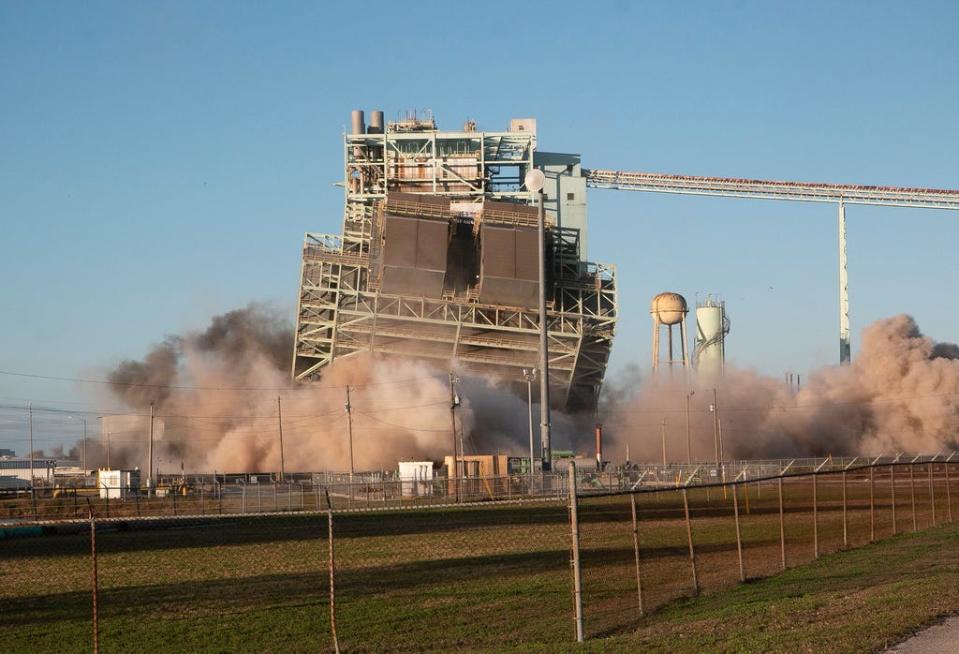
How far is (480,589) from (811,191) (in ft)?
282

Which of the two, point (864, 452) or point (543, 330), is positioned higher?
point (543, 330)

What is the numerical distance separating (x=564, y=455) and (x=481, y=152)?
2723cm

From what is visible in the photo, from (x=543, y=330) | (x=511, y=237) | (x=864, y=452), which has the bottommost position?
(x=864, y=452)

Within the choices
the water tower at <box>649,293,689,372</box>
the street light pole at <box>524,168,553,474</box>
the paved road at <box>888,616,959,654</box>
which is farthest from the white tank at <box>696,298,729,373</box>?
the paved road at <box>888,616,959,654</box>

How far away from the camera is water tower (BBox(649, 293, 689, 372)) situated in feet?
350

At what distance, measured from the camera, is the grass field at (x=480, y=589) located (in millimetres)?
16406

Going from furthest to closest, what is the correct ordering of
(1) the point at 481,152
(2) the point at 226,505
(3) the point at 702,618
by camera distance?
(1) the point at 481,152 < (2) the point at 226,505 < (3) the point at 702,618

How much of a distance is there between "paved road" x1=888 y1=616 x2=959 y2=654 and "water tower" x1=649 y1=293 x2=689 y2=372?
92423 mm

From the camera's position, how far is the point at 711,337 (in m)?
112

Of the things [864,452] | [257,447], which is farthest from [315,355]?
[864,452]

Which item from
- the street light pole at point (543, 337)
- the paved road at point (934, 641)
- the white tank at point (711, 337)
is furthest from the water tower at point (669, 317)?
the paved road at point (934, 641)

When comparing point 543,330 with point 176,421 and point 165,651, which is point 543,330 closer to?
point 165,651

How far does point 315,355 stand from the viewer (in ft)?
320

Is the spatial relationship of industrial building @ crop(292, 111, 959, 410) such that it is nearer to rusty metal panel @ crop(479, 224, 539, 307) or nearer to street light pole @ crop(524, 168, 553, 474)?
rusty metal panel @ crop(479, 224, 539, 307)
